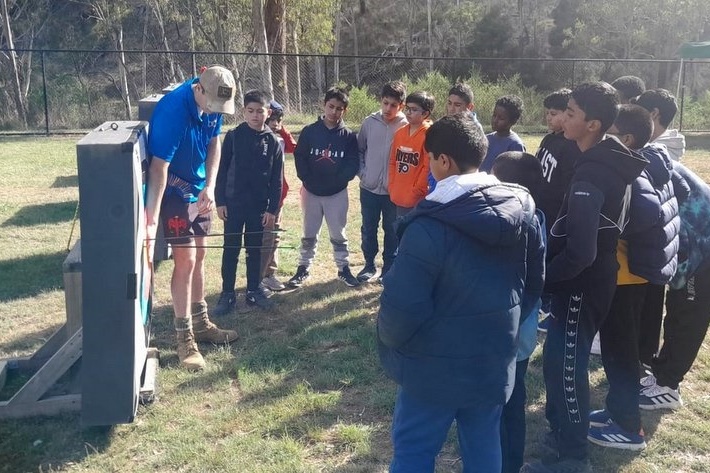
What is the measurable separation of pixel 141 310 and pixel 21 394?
33.3 inches

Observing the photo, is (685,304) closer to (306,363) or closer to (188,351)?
(306,363)

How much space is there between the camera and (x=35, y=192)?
1019cm

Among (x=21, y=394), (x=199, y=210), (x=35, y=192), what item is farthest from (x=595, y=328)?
(x=35, y=192)

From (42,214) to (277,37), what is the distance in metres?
15.3

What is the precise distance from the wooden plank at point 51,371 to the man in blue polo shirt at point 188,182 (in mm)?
652

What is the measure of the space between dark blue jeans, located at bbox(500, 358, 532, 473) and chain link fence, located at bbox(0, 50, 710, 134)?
14.9m

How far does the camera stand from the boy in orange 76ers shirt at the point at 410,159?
5.54m

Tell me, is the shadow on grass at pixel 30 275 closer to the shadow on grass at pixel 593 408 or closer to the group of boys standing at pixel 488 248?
the group of boys standing at pixel 488 248

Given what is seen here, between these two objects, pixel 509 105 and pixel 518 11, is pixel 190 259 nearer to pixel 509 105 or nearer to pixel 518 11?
pixel 509 105

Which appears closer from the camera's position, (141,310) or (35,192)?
(141,310)

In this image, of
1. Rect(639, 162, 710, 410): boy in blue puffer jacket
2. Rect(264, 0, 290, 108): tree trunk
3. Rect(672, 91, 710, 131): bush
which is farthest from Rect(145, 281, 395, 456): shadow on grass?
Rect(672, 91, 710, 131): bush

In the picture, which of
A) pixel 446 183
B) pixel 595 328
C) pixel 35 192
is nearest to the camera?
pixel 446 183

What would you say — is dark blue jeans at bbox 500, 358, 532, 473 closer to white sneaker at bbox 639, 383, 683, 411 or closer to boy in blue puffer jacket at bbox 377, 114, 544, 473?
boy in blue puffer jacket at bbox 377, 114, 544, 473

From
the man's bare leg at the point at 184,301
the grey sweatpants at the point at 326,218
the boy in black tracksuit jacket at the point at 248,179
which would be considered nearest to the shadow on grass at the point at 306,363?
the man's bare leg at the point at 184,301
